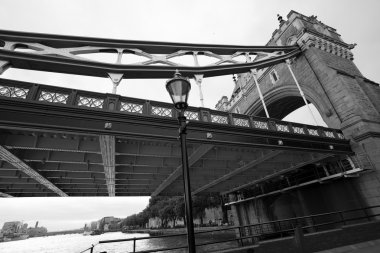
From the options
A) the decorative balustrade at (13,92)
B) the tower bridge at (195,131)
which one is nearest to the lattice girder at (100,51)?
the tower bridge at (195,131)

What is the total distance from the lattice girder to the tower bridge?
53mm

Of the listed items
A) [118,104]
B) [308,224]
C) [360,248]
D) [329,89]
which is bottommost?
[360,248]

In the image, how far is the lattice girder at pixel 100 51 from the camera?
8.96m

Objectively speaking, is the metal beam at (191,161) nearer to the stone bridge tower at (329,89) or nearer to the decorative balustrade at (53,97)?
the decorative balustrade at (53,97)

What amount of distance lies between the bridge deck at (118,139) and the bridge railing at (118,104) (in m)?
0.02

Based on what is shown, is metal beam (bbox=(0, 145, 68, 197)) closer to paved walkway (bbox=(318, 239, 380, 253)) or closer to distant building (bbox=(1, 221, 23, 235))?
paved walkway (bbox=(318, 239, 380, 253))

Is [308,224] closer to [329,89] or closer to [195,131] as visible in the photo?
[329,89]

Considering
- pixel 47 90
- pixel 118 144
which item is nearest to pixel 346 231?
pixel 118 144

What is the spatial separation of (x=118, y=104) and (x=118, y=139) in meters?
1.47

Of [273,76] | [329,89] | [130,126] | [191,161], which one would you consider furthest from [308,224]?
[130,126]

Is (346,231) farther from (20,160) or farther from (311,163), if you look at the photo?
(20,160)

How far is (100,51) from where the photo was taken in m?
12.1

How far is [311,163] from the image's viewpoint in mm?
13680

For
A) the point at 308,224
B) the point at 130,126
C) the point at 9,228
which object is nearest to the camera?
the point at 130,126
